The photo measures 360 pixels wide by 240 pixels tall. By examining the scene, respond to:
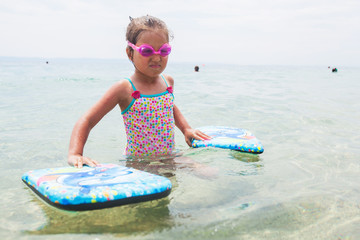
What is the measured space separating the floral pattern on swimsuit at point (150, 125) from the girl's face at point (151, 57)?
215 mm

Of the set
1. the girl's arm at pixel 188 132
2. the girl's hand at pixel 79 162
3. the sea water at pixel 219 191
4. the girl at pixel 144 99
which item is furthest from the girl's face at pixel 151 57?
the girl's hand at pixel 79 162

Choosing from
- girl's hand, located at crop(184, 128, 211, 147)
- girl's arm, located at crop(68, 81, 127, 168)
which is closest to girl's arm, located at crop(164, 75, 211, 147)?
girl's hand, located at crop(184, 128, 211, 147)

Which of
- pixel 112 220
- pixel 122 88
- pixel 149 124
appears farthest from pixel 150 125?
pixel 112 220

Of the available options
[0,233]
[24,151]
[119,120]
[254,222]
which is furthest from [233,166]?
[119,120]

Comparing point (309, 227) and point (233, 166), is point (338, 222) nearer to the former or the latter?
point (309, 227)

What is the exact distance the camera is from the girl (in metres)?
2.58

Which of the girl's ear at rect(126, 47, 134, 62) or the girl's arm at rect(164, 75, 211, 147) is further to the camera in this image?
the girl's arm at rect(164, 75, 211, 147)

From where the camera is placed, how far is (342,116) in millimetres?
5715

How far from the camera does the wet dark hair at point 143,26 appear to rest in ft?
8.70

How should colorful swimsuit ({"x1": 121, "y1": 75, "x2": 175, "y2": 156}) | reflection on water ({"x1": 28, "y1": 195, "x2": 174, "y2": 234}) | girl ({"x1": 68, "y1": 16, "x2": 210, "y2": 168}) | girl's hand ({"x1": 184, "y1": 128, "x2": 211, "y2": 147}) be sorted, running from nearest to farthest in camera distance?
1. reflection on water ({"x1": 28, "y1": 195, "x2": 174, "y2": 234})
2. girl ({"x1": 68, "y1": 16, "x2": 210, "y2": 168})
3. colorful swimsuit ({"x1": 121, "y1": 75, "x2": 175, "y2": 156})
4. girl's hand ({"x1": 184, "y1": 128, "x2": 211, "y2": 147})

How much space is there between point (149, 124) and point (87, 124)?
0.54m

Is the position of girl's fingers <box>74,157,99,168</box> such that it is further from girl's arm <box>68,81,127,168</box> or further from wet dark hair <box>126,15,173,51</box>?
wet dark hair <box>126,15,173,51</box>

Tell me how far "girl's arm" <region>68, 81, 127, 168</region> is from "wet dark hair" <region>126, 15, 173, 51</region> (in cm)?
39

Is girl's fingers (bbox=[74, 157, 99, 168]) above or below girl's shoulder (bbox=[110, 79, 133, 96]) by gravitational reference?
below
